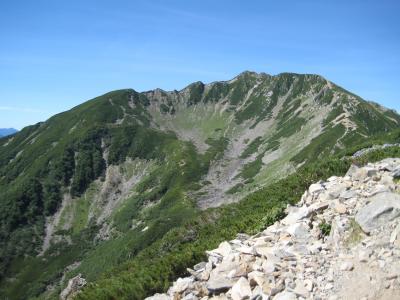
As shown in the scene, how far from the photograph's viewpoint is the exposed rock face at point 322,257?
52.3ft

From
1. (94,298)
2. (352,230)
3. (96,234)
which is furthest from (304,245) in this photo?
(96,234)

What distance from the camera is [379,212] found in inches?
707

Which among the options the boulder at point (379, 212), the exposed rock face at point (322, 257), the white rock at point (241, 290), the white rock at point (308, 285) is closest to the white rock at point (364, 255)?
the exposed rock face at point (322, 257)

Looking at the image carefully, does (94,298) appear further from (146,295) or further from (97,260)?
(97,260)

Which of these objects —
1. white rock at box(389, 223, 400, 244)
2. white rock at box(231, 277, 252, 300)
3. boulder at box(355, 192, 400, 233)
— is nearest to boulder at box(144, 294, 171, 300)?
white rock at box(231, 277, 252, 300)

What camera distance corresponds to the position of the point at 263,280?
1778 centimetres

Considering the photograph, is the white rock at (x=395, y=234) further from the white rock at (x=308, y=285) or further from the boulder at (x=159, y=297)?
the boulder at (x=159, y=297)

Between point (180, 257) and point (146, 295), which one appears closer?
point (146, 295)

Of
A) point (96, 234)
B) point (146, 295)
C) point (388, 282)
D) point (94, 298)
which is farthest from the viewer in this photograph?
point (96, 234)

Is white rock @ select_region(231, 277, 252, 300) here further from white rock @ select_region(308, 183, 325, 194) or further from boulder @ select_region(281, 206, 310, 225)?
white rock @ select_region(308, 183, 325, 194)

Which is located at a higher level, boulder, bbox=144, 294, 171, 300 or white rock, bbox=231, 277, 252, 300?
white rock, bbox=231, 277, 252, 300

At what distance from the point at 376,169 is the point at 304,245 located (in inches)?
354

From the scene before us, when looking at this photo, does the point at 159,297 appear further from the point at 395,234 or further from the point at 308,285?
the point at 395,234

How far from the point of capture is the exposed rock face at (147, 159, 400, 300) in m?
15.9
